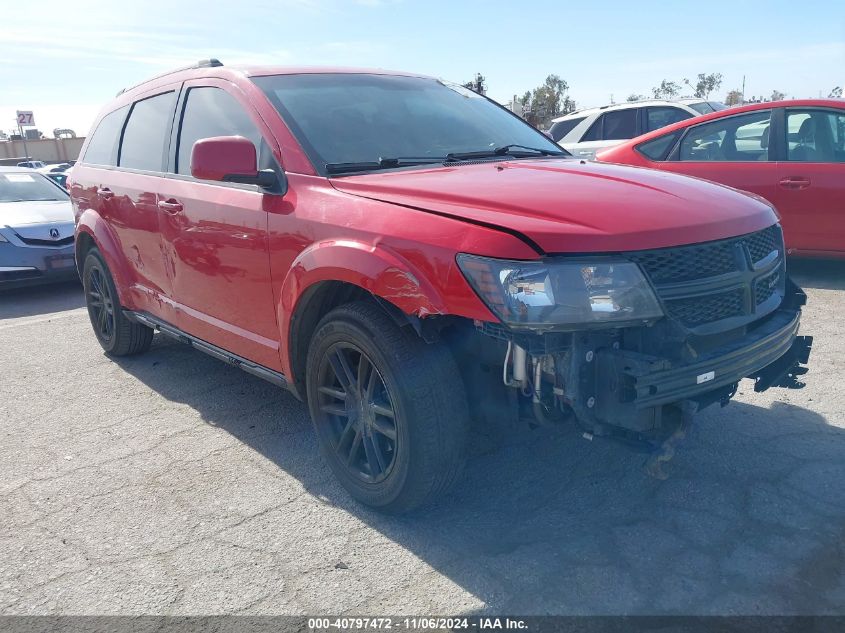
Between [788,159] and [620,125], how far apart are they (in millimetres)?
4164

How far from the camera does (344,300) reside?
3.20 m

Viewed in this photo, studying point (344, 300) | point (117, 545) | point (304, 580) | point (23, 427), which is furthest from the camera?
point (23, 427)

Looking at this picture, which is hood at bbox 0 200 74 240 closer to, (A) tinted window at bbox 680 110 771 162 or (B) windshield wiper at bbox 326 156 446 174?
(B) windshield wiper at bbox 326 156 446 174

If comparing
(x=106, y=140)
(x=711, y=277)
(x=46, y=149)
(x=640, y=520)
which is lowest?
(x=640, y=520)

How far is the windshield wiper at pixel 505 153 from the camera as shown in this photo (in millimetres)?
3586

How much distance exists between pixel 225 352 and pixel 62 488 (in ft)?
3.25

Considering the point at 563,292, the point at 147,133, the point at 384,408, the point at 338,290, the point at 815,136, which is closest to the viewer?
the point at 563,292

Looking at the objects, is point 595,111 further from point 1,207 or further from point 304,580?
point 304,580

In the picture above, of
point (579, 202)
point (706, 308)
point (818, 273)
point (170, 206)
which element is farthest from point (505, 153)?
point (818, 273)

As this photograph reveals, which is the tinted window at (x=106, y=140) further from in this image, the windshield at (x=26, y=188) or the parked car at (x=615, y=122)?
the parked car at (x=615, y=122)

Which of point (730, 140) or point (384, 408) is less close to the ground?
point (730, 140)

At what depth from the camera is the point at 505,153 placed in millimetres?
3814

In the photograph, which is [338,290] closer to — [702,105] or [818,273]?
[818,273]

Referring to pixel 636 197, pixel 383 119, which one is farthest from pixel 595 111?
pixel 636 197
